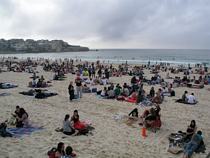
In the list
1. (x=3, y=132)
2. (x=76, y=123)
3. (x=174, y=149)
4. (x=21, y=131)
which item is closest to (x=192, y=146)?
(x=174, y=149)

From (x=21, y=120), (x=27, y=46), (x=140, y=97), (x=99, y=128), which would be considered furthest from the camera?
(x=27, y=46)

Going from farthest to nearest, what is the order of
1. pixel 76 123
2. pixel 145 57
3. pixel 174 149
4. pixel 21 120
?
pixel 145 57 → pixel 21 120 → pixel 76 123 → pixel 174 149

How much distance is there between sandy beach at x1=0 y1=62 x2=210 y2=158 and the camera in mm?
8797

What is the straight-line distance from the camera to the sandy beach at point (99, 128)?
28.9 ft

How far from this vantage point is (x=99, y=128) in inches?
440

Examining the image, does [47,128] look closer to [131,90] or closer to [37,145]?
[37,145]

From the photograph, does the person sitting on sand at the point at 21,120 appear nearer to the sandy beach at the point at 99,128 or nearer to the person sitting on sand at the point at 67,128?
the sandy beach at the point at 99,128

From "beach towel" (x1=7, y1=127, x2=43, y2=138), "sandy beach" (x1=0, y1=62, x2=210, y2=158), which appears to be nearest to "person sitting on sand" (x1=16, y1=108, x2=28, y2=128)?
"beach towel" (x1=7, y1=127, x2=43, y2=138)

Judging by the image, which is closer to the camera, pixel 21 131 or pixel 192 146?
pixel 192 146

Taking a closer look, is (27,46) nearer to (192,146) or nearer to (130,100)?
(130,100)

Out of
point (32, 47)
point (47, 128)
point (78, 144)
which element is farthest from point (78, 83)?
point (32, 47)

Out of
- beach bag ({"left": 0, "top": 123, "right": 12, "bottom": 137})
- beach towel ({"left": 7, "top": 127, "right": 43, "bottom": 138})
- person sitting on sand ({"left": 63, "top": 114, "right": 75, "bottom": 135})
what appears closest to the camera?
beach bag ({"left": 0, "top": 123, "right": 12, "bottom": 137})

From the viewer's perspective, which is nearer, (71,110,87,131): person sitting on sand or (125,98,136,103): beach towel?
(71,110,87,131): person sitting on sand

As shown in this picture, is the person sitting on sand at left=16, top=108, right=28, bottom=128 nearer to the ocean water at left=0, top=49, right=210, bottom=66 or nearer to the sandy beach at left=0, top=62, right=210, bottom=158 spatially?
the sandy beach at left=0, top=62, right=210, bottom=158
